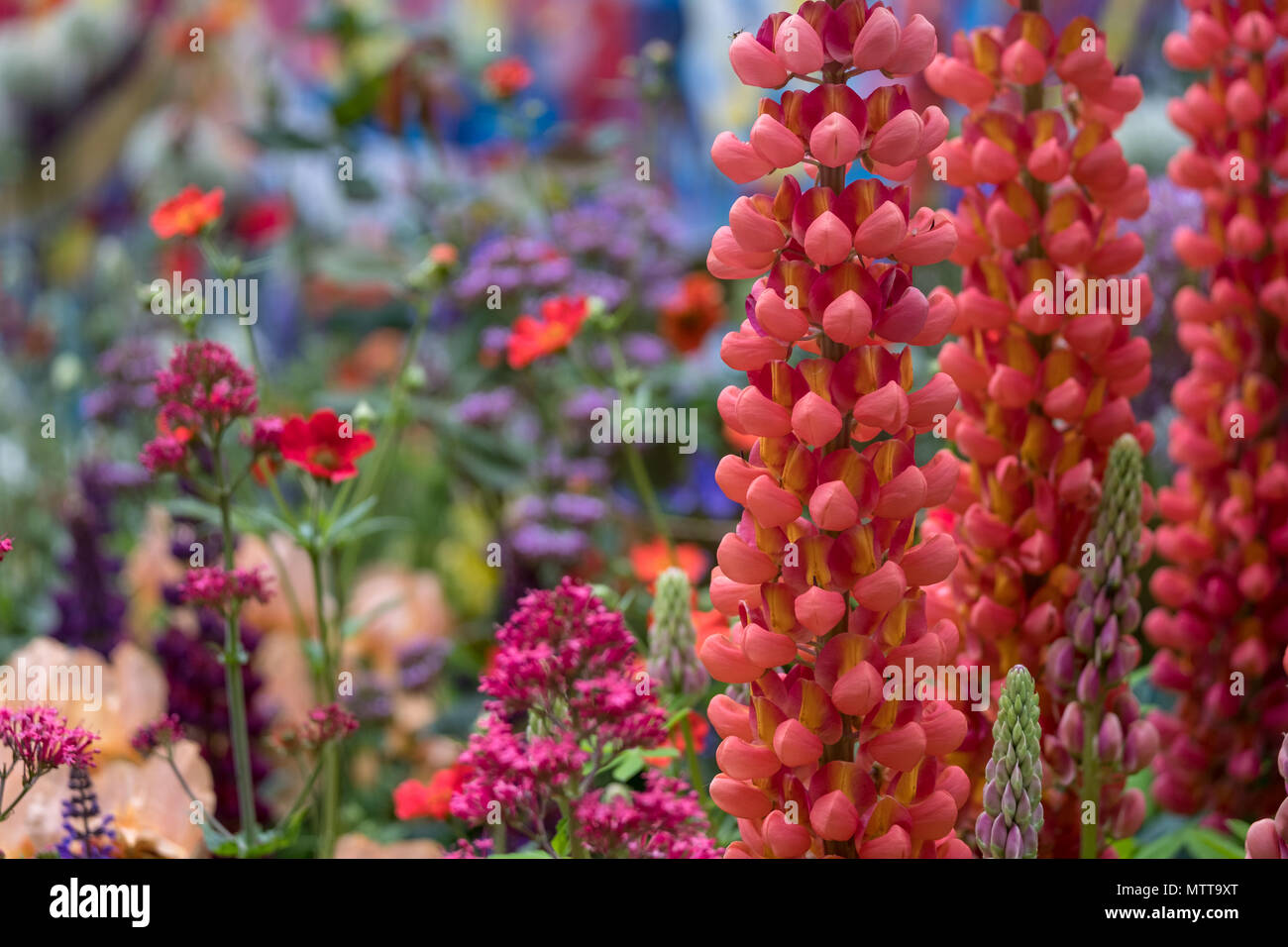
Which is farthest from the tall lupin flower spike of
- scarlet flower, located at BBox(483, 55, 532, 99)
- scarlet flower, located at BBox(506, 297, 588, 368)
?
scarlet flower, located at BBox(483, 55, 532, 99)

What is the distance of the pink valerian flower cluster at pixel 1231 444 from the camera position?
2.06ft

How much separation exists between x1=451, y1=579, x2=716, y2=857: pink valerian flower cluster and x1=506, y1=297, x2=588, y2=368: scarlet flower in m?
0.25

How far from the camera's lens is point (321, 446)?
0.58 metres

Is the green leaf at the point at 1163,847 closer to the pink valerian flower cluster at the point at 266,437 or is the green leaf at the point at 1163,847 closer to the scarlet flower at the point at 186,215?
the pink valerian flower cluster at the point at 266,437

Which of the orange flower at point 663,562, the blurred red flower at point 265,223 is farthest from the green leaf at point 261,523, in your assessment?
the blurred red flower at point 265,223

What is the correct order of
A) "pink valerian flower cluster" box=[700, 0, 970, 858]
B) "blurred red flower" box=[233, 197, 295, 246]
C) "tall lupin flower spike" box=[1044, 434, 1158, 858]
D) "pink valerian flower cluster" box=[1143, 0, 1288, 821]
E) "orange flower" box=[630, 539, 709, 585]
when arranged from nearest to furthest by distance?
1. "pink valerian flower cluster" box=[700, 0, 970, 858]
2. "tall lupin flower spike" box=[1044, 434, 1158, 858]
3. "pink valerian flower cluster" box=[1143, 0, 1288, 821]
4. "orange flower" box=[630, 539, 709, 585]
5. "blurred red flower" box=[233, 197, 295, 246]

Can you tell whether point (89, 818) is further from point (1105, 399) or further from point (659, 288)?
point (659, 288)

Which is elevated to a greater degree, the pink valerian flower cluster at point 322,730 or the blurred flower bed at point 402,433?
the blurred flower bed at point 402,433

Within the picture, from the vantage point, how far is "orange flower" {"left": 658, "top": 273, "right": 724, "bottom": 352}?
3.89 ft

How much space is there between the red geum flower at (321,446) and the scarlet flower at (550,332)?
0.16m

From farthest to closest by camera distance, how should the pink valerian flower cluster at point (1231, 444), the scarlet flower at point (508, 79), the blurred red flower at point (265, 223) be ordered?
the blurred red flower at point (265, 223)
the scarlet flower at point (508, 79)
the pink valerian flower cluster at point (1231, 444)

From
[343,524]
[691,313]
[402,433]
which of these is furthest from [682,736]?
[691,313]

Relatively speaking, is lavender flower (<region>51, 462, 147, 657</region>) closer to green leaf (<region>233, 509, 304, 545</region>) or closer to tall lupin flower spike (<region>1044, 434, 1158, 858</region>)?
green leaf (<region>233, 509, 304, 545</region>)
